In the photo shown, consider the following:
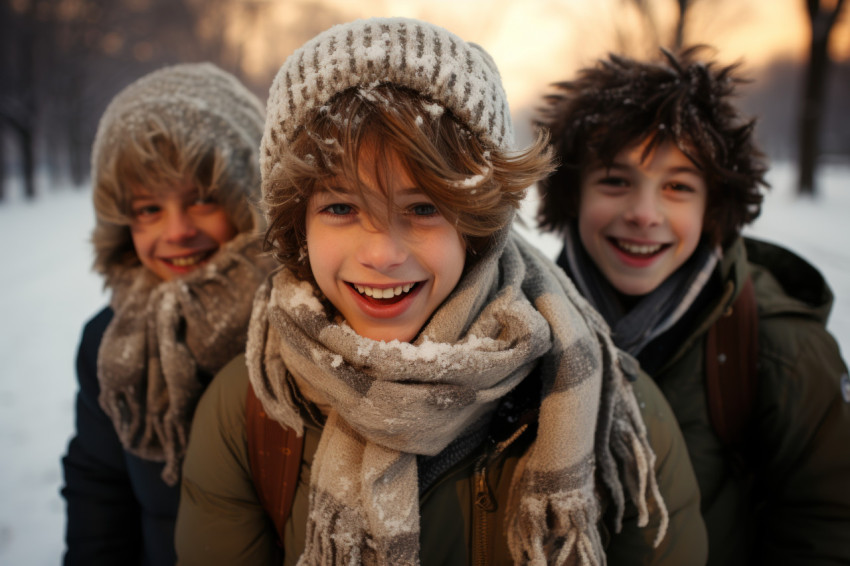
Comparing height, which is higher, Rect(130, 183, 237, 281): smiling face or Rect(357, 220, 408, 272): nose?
Rect(357, 220, 408, 272): nose

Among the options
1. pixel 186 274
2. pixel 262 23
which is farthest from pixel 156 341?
pixel 262 23

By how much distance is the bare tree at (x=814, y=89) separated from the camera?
9.40 meters

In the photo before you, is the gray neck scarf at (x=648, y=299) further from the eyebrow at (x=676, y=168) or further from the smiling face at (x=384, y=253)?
the smiling face at (x=384, y=253)

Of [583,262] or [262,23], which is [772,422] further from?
[262,23]

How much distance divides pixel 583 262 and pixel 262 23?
30301 mm

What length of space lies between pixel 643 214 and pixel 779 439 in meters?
0.87

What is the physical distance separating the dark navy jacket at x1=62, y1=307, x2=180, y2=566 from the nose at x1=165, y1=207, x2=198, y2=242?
515 millimetres

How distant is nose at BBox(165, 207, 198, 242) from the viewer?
174 cm

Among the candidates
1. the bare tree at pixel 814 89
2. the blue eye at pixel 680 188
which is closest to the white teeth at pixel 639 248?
the blue eye at pixel 680 188

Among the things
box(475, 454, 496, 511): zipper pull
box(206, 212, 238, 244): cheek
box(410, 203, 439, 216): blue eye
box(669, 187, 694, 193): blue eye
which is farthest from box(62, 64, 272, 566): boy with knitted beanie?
box(669, 187, 694, 193): blue eye

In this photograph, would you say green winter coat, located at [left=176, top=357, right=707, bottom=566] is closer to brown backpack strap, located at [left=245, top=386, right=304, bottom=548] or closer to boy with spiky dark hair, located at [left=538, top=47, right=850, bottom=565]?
brown backpack strap, located at [left=245, top=386, right=304, bottom=548]

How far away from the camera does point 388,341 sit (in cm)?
121

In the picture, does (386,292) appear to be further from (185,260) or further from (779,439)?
(779,439)

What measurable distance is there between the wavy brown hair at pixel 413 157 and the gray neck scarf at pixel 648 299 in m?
0.93
